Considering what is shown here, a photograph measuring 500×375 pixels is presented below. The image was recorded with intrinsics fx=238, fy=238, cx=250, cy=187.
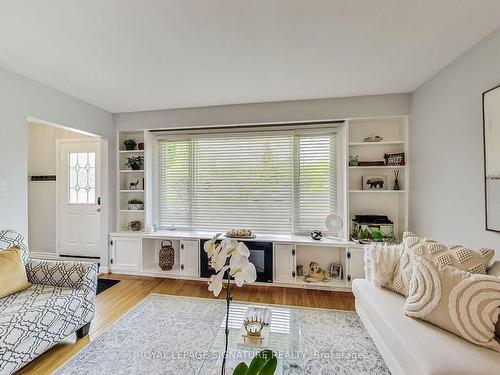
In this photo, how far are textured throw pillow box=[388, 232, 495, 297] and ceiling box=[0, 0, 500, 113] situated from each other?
5.27 feet

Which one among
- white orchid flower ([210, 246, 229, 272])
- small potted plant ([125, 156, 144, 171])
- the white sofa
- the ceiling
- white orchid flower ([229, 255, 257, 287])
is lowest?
the white sofa

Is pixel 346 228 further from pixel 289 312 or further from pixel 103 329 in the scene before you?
pixel 103 329

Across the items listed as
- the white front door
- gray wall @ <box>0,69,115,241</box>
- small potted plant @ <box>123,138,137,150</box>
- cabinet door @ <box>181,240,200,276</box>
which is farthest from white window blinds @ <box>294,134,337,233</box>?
the white front door

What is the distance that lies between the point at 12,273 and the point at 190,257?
6.11 ft

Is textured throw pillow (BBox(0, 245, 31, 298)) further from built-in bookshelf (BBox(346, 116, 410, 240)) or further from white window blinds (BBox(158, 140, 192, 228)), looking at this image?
built-in bookshelf (BBox(346, 116, 410, 240))

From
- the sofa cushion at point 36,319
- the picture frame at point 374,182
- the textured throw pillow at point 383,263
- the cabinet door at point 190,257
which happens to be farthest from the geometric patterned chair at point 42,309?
the picture frame at point 374,182

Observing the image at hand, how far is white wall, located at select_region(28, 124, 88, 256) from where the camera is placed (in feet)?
14.1

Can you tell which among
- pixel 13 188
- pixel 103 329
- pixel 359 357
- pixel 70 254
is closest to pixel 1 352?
pixel 103 329

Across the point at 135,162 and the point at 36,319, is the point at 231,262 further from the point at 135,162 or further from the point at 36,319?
the point at 135,162

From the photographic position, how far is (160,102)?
3.29m

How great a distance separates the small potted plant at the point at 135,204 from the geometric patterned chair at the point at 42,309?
62.6 inches

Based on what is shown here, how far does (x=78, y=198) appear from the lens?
4.21 metres

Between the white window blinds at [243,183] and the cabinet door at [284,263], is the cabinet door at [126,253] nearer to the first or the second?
the white window blinds at [243,183]

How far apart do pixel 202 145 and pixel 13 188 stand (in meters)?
2.21
